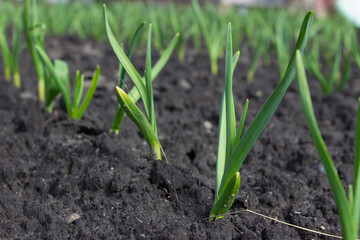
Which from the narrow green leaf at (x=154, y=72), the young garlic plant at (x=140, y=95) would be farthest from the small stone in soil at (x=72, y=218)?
the narrow green leaf at (x=154, y=72)

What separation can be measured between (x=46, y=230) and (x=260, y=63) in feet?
8.20

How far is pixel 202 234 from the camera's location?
1080 mm

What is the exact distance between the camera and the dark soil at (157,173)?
114 cm

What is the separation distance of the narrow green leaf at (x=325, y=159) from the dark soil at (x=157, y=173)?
10.9 inches

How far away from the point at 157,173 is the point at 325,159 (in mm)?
587

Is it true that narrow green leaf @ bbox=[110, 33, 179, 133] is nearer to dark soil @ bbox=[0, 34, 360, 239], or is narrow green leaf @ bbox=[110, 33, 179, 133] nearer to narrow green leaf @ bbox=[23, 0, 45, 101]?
dark soil @ bbox=[0, 34, 360, 239]

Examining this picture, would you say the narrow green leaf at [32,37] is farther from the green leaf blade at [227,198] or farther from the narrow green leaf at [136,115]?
the green leaf blade at [227,198]

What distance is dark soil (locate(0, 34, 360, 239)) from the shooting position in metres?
1.14

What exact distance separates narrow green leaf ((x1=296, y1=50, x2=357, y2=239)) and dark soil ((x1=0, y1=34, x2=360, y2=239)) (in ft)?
0.91

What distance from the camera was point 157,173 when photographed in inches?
50.5

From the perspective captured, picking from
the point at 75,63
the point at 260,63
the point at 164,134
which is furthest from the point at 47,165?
the point at 260,63

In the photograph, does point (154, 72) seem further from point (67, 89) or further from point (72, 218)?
point (72, 218)

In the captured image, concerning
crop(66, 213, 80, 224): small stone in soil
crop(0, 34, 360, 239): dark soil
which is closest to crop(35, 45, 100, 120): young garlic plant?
crop(0, 34, 360, 239): dark soil

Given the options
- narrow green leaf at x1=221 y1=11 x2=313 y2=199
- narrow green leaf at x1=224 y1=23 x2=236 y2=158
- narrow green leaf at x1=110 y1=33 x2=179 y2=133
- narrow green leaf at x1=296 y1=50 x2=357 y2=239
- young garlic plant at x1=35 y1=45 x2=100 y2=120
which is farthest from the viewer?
young garlic plant at x1=35 y1=45 x2=100 y2=120
